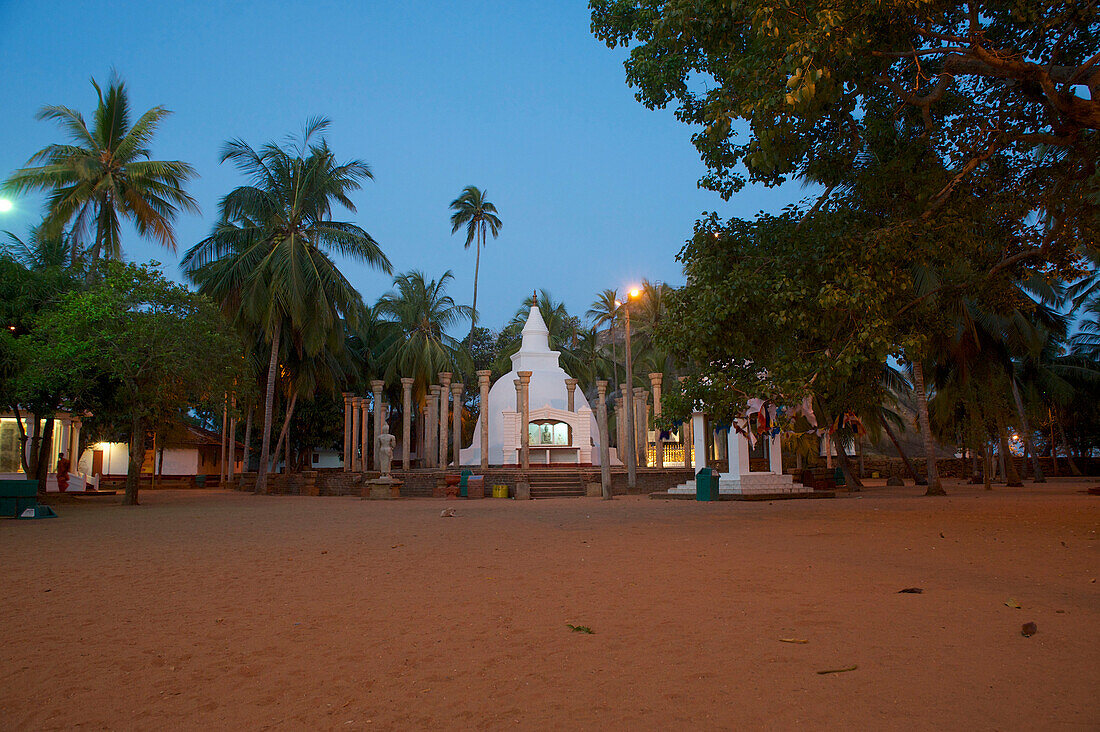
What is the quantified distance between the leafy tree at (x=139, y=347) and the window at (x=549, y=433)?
14.1m

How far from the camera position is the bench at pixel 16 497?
14.0 metres

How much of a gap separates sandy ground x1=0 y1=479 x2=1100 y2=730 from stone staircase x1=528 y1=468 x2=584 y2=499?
42.1 feet

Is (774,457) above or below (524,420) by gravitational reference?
below

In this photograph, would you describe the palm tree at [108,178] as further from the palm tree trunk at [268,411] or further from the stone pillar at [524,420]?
the stone pillar at [524,420]

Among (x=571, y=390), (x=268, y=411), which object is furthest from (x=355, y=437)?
(x=571, y=390)

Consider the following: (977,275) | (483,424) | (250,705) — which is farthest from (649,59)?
(483,424)

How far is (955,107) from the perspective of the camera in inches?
448

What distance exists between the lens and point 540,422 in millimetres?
30656

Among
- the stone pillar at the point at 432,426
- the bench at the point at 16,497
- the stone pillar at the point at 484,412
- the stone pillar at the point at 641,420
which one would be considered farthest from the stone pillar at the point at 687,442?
the bench at the point at 16,497

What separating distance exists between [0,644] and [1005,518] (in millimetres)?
13359

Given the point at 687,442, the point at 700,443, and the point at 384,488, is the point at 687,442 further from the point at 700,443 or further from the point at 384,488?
the point at 384,488

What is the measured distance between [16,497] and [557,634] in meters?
14.0

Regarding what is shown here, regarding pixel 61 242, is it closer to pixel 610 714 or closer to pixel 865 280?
pixel 865 280

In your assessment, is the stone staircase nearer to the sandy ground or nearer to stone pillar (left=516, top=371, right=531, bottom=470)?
stone pillar (left=516, top=371, right=531, bottom=470)
